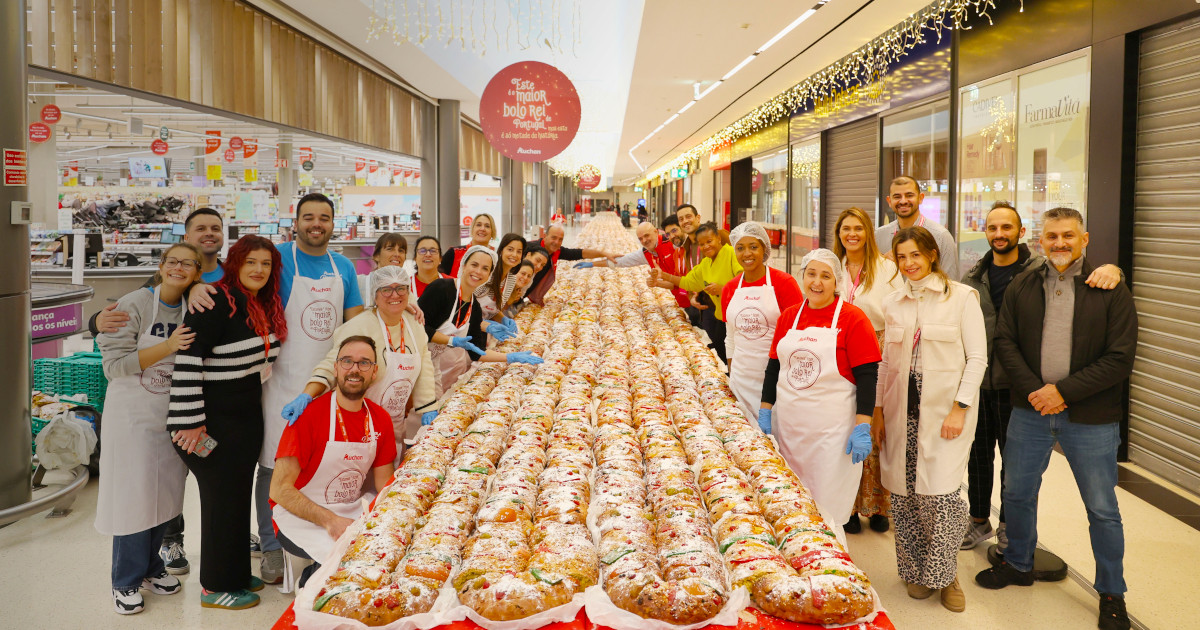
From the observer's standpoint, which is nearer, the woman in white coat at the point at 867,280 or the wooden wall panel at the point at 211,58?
the woman in white coat at the point at 867,280

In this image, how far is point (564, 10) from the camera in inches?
385

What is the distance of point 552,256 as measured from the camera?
23.5 ft

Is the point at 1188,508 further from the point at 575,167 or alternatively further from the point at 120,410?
the point at 575,167

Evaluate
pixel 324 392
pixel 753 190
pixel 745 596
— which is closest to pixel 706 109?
pixel 753 190

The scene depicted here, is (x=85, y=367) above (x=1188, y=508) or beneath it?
above

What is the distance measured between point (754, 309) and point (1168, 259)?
2.92 meters

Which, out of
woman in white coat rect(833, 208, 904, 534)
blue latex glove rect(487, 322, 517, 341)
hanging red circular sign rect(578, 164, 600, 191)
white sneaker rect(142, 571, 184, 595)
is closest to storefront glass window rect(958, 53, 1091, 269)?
woman in white coat rect(833, 208, 904, 534)

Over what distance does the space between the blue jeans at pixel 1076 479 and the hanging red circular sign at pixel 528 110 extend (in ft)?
13.6

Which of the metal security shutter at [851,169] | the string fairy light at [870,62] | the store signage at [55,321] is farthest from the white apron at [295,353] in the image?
the metal security shutter at [851,169]

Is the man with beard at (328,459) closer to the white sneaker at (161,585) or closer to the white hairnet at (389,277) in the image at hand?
the white hairnet at (389,277)

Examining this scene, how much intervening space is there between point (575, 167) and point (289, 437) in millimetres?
23623

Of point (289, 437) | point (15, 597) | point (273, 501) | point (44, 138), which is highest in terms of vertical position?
point (44, 138)

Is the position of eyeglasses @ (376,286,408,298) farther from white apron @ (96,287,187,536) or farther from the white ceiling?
the white ceiling

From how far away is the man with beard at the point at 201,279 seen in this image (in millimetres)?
3013
